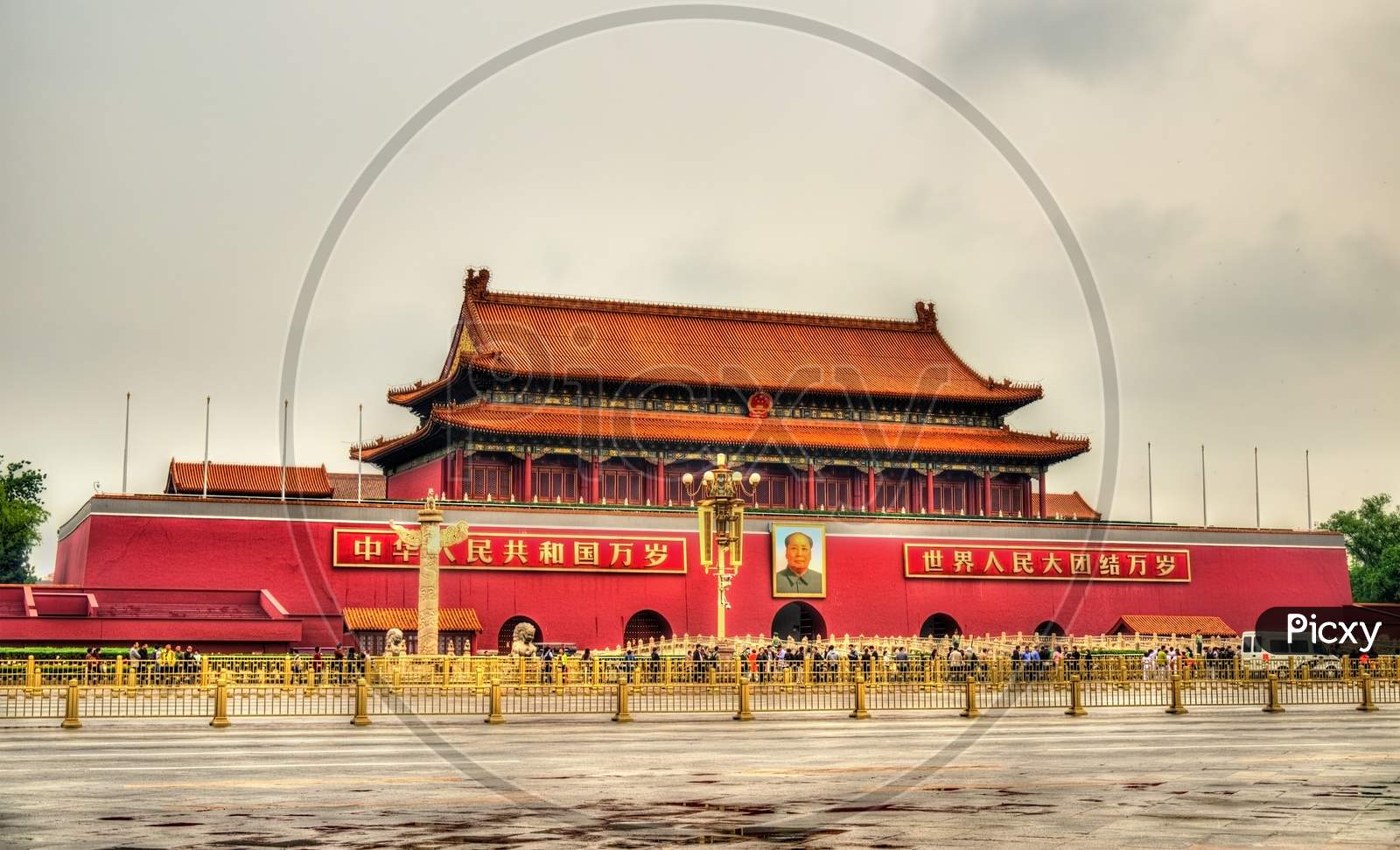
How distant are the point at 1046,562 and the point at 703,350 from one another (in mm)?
13960

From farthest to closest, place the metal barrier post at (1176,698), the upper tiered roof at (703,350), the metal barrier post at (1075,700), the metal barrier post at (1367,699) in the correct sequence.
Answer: the upper tiered roof at (703,350)
the metal barrier post at (1367,699)
the metal barrier post at (1176,698)
the metal barrier post at (1075,700)

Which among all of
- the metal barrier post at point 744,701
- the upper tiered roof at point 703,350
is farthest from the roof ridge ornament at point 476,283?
the metal barrier post at point 744,701

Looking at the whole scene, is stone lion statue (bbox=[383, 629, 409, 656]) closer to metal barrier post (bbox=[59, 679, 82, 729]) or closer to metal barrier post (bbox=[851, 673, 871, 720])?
metal barrier post (bbox=[59, 679, 82, 729])

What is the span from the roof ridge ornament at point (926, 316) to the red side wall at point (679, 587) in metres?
13.3

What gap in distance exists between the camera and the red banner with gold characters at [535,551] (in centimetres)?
4506

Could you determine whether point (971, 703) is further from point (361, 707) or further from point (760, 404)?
point (760, 404)

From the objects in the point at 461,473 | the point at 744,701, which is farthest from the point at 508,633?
the point at 744,701

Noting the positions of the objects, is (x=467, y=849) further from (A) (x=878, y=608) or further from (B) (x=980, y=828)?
(A) (x=878, y=608)

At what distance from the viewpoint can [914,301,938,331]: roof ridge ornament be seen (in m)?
62.6

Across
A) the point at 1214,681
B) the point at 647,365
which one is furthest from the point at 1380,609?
the point at 647,365

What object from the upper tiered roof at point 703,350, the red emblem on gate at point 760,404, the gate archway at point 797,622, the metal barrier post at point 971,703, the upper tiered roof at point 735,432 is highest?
the upper tiered roof at point 703,350

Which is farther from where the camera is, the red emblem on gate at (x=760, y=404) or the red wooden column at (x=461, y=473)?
the red emblem on gate at (x=760, y=404)

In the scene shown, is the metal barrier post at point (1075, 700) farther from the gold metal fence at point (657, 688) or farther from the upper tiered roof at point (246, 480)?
the upper tiered roof at point (246, 480)

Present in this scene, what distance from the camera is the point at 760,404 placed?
182 feet
